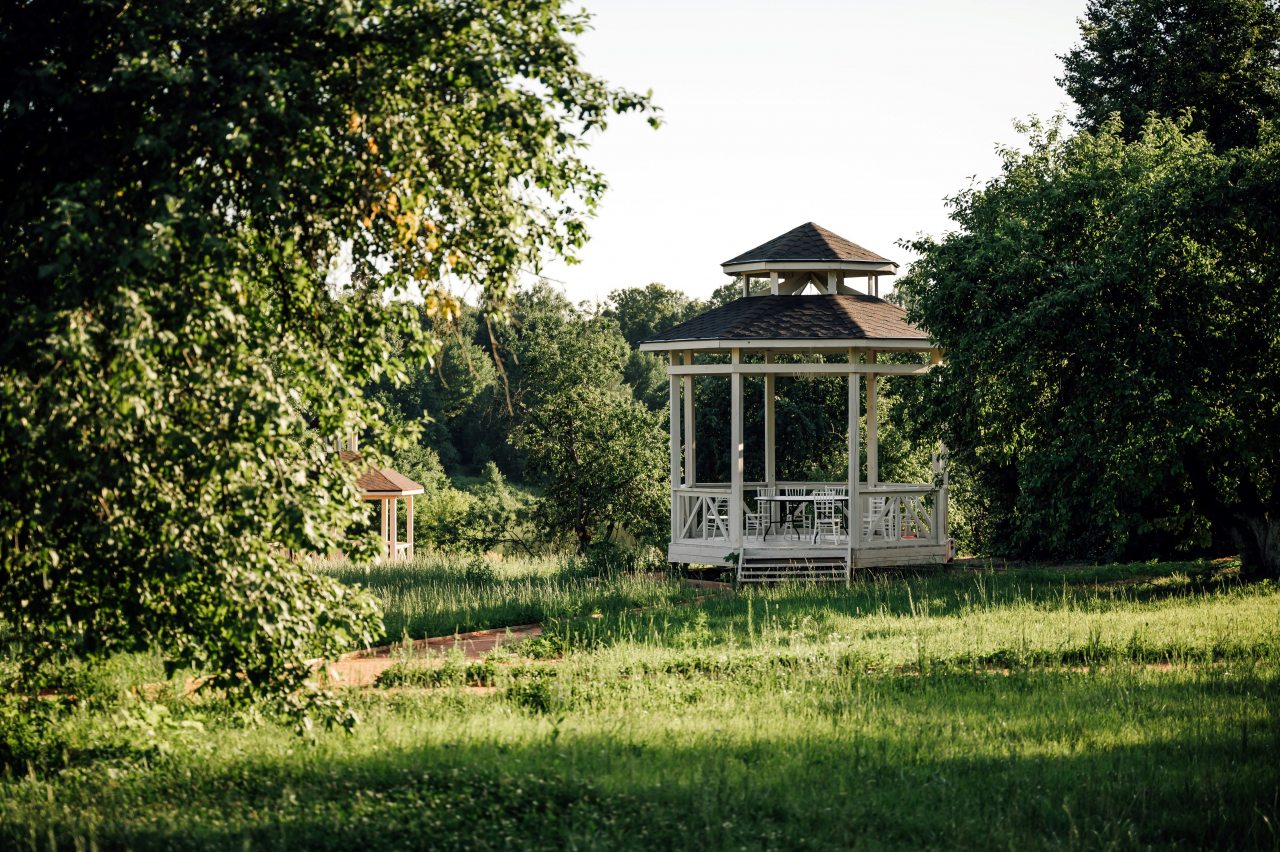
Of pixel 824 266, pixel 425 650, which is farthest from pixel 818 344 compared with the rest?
pixel 425 650

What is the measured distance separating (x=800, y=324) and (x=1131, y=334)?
582 centimetres

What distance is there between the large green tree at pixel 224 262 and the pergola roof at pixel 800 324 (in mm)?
11854

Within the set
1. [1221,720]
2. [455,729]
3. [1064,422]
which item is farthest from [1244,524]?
[455,729]

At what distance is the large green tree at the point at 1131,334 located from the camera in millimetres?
15227

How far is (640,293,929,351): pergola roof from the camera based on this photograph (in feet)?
63.9

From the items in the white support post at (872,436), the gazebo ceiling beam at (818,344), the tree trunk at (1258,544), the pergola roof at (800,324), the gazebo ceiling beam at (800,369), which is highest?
the pergola roof at (800,324)

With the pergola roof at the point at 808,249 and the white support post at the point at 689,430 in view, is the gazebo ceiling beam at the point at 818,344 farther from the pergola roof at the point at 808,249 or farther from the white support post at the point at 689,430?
the pergola roof at the point at 808,249

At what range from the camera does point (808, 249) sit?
70.7 feet

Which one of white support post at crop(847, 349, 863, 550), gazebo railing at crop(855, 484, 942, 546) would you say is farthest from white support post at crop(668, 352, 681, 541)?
gazebo railing at crop(855, 484, 942, 546)

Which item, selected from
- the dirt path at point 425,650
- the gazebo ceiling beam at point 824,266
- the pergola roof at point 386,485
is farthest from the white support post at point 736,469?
the pergola roof at point 386,485

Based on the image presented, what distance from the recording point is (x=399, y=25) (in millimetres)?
7090

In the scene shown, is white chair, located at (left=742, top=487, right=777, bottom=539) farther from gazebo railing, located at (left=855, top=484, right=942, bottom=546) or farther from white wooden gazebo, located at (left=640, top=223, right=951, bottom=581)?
gazebo railing, located at (left=855, top=484, right=942, bottom=546)

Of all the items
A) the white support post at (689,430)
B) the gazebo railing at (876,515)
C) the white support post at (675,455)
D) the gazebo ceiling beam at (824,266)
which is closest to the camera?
the gazebo railing at (876,515)

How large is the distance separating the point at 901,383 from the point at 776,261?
11.5 feet
